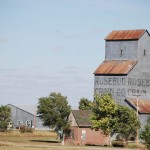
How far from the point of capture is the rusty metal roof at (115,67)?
118 m

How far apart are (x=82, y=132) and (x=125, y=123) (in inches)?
463

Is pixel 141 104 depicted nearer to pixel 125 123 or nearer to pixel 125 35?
pixel 125 35

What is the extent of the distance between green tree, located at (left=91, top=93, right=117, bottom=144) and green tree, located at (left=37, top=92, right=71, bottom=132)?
5.82 meters

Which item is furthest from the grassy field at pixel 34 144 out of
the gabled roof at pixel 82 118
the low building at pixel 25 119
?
the low building at pixel 25 119

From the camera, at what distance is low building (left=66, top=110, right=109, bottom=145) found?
9988 cm

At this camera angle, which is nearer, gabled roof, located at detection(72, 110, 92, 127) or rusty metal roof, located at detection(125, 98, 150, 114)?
gabled roof, located at detection(72, 110, 92, 127)

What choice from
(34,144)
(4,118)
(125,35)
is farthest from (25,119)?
(34,144)

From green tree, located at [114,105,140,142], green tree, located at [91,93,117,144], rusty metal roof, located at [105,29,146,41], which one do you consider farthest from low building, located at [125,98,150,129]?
green tree, located at [114,105,140,142]

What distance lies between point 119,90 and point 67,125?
22.8 metres

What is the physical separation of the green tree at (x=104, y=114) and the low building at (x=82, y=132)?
6.14m

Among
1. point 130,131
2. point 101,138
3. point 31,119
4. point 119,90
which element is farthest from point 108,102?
point 31,119

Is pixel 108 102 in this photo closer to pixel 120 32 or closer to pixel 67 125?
pixel 67 125

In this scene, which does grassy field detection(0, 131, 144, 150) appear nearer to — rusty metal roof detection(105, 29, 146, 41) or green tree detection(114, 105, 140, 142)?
green tree detection(114, 105, 140, 142)

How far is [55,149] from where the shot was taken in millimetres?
68875
